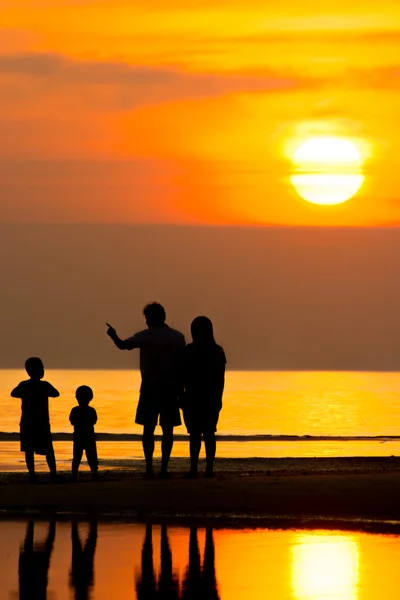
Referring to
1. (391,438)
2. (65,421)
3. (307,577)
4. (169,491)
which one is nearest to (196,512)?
(169,491)

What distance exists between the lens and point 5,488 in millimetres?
15109

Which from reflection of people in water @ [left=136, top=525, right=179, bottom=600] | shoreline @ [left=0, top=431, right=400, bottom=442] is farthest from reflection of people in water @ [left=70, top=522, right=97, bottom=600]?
shoreline @ [left=0, top=431, right=400, bottom=442]

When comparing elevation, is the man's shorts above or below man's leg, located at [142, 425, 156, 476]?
above

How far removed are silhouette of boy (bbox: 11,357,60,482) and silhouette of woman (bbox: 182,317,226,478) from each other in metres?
1.64

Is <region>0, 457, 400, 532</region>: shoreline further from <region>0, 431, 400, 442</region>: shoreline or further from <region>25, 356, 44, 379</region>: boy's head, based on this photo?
<region>0, 431, 400, 442</region>: shoreline

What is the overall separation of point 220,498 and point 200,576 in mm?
A: 4177

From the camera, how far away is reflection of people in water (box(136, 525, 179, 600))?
9.05 metres

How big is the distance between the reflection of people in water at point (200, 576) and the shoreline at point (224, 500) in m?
1.65

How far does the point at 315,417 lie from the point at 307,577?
159ft

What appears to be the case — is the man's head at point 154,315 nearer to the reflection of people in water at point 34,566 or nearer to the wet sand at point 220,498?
the wet sand at point 220,498

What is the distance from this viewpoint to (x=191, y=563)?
33.6 ft

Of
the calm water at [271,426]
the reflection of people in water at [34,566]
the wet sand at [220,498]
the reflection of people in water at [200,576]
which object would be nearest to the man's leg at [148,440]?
the wet sand at [220,498]

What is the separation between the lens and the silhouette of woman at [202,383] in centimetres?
1678

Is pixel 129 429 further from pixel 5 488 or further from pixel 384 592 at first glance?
pixel 384 592
